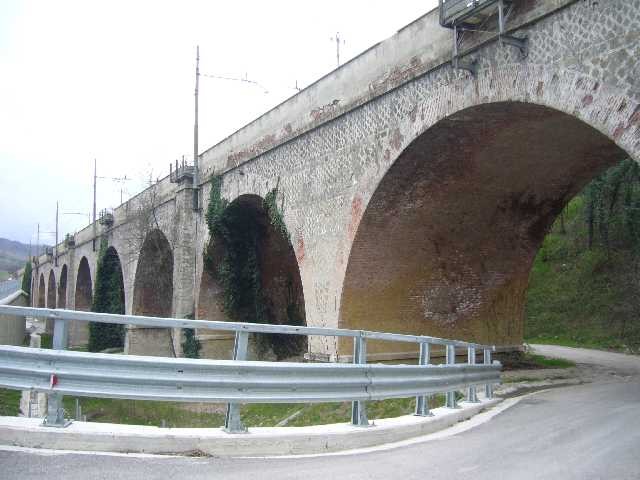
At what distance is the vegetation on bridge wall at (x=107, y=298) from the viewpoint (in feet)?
93.1

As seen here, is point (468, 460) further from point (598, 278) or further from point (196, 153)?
point (598, 278)

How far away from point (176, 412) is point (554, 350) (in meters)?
9.87

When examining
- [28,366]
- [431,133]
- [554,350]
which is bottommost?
[554,350]

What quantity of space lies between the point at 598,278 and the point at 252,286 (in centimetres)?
1250

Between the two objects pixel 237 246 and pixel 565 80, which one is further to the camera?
pixel 237 246

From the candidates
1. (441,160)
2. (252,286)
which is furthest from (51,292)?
(441,160)

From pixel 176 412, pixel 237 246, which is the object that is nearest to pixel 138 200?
pixel 237 246

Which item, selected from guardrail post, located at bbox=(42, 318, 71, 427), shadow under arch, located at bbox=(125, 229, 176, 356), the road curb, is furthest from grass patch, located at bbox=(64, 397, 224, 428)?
guardrail post, located at bbox=(42, 318, 71, 427)

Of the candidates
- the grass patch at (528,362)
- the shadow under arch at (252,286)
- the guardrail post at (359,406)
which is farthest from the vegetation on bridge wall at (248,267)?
the guardrail post at (359,406)

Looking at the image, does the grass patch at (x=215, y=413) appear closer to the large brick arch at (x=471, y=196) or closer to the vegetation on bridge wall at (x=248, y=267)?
the large brick arch at (x=471, y=196)

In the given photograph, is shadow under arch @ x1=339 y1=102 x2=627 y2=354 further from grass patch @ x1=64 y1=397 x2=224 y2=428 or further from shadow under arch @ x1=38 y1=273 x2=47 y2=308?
shadow under arch @ x1=38 y1=273 x2=47 y2=308

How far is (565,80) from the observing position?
23.9ft

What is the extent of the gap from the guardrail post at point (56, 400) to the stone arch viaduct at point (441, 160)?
5.41 metres

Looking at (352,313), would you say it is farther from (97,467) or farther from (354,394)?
(97,467)
